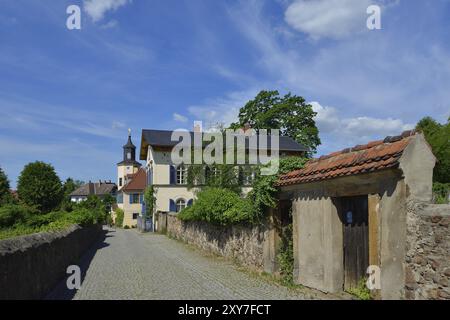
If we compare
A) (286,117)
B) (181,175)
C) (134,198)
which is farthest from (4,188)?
(286,117)

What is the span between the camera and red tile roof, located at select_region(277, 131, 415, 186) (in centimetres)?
706

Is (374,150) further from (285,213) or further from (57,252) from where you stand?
(57,252)

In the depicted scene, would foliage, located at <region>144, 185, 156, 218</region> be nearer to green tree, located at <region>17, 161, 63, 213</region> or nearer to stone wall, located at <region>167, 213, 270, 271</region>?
green tree, located at <region>17, 161, 63, 213</region>

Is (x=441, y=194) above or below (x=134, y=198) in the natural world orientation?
above

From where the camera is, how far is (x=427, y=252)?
245 inches

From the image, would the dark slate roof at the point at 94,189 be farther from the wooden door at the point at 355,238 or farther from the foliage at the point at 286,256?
the wooden door at the point at 355,238

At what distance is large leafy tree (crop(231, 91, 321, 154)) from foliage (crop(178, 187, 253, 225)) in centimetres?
2954

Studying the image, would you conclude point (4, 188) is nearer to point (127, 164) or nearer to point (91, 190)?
point (127, 164)

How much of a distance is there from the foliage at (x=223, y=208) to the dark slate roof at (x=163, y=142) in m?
20.4

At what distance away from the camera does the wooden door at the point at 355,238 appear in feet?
27.1

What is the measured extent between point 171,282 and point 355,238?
497 centimetres
